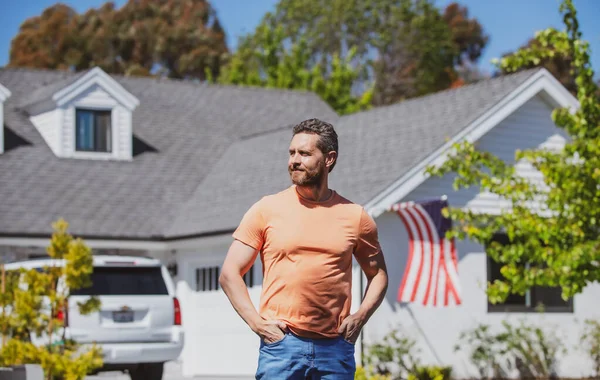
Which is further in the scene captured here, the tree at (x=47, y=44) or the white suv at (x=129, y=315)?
the tree at (x=47, y=44)

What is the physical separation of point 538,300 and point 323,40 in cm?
3913

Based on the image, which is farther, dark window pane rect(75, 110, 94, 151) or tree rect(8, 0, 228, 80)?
tree rect(8, 0, 228, 80)

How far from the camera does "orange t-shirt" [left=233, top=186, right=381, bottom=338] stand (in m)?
5.92

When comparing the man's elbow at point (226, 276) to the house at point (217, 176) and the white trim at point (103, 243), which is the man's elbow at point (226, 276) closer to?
the house at point (217, 176)

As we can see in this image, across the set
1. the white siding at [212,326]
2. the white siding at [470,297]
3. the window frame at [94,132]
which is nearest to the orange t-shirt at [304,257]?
the white siding at [470,297]

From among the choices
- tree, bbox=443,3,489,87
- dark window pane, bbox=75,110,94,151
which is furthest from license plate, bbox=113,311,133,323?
tree, bbox=443,3,489,87

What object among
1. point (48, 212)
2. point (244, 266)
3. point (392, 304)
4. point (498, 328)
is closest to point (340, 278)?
point (244, 266)

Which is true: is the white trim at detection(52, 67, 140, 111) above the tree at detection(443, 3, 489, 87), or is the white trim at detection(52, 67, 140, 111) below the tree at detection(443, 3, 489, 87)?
below

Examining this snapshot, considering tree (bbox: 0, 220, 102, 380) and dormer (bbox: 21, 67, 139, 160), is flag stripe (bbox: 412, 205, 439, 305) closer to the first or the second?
tree (bbox: 0, 220, 102, 380)

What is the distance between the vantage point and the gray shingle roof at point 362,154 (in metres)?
19.7

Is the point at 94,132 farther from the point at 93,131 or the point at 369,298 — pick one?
the point at 369,298

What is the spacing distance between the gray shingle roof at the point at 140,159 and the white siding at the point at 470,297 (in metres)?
5.60

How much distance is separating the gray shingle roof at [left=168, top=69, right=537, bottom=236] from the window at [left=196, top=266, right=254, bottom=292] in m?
0.83

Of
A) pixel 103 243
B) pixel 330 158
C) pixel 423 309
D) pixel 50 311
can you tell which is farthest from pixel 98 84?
pixel 330 158
